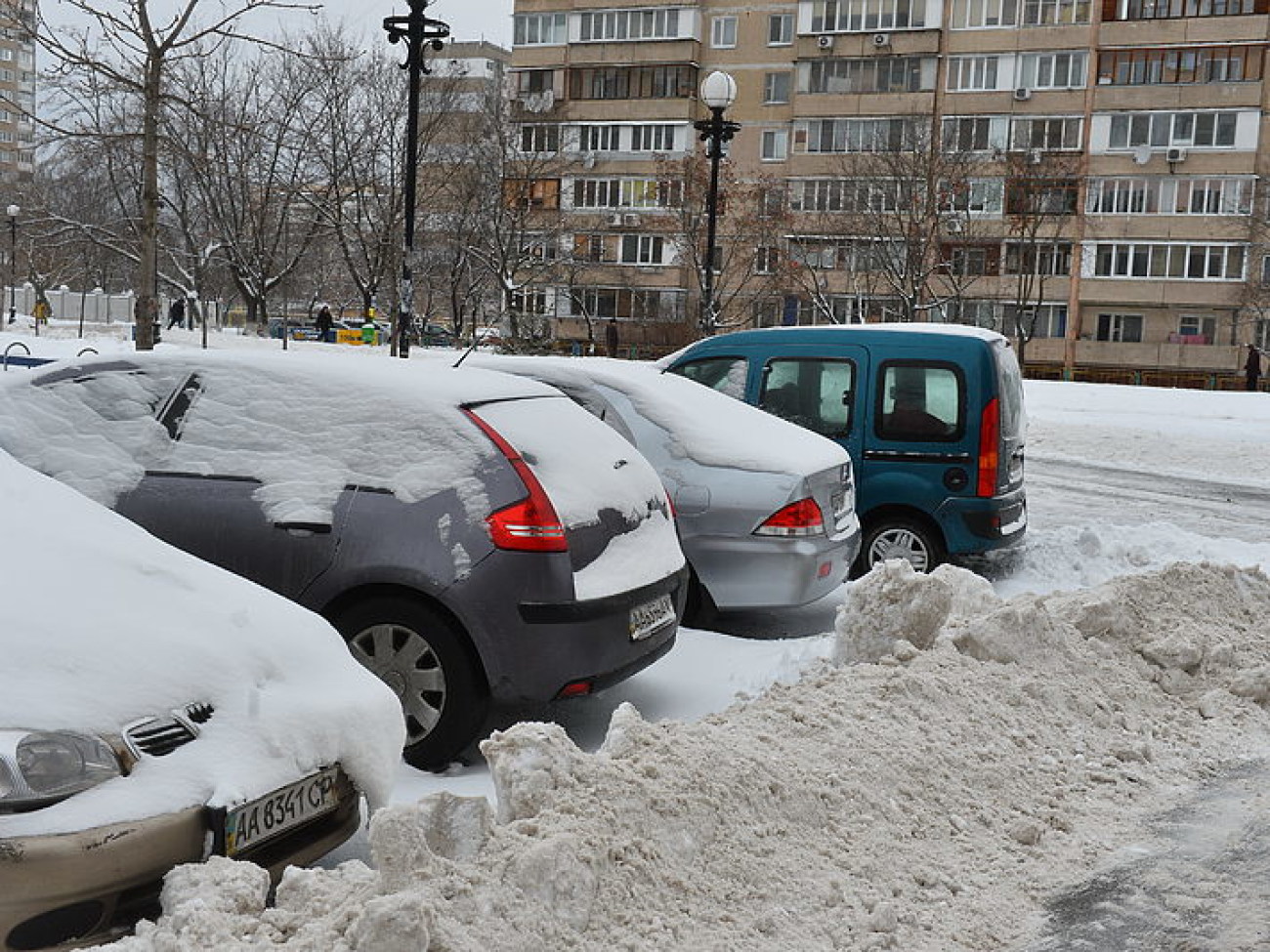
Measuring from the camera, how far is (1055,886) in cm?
444

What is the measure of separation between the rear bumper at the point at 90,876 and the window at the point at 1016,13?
64786 mm

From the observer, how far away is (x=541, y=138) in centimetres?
6850

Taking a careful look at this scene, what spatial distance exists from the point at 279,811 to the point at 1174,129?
62.5 m

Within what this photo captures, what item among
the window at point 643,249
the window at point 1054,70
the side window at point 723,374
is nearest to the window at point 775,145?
the window at point 643,249

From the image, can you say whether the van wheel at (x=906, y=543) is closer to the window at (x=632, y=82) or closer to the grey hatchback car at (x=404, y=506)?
the grey hatchback car at (x=404, y=506)

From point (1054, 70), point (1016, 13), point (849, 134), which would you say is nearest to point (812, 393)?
point (1054, 70)

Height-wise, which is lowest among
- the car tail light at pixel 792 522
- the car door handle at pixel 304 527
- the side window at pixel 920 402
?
the car tail light at pixel 792 522

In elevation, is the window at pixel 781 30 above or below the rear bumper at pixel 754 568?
above

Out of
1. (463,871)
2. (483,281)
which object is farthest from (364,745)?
(483,281)

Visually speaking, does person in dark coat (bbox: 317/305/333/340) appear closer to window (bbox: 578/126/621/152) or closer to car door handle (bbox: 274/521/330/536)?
window (bbox: 578/126/621/152)

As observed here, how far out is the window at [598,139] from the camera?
69.9 metres

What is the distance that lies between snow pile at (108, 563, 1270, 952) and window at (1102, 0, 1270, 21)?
2347 inches

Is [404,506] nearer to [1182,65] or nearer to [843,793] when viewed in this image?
[843,793]

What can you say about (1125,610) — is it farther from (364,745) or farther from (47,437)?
(47,437)
